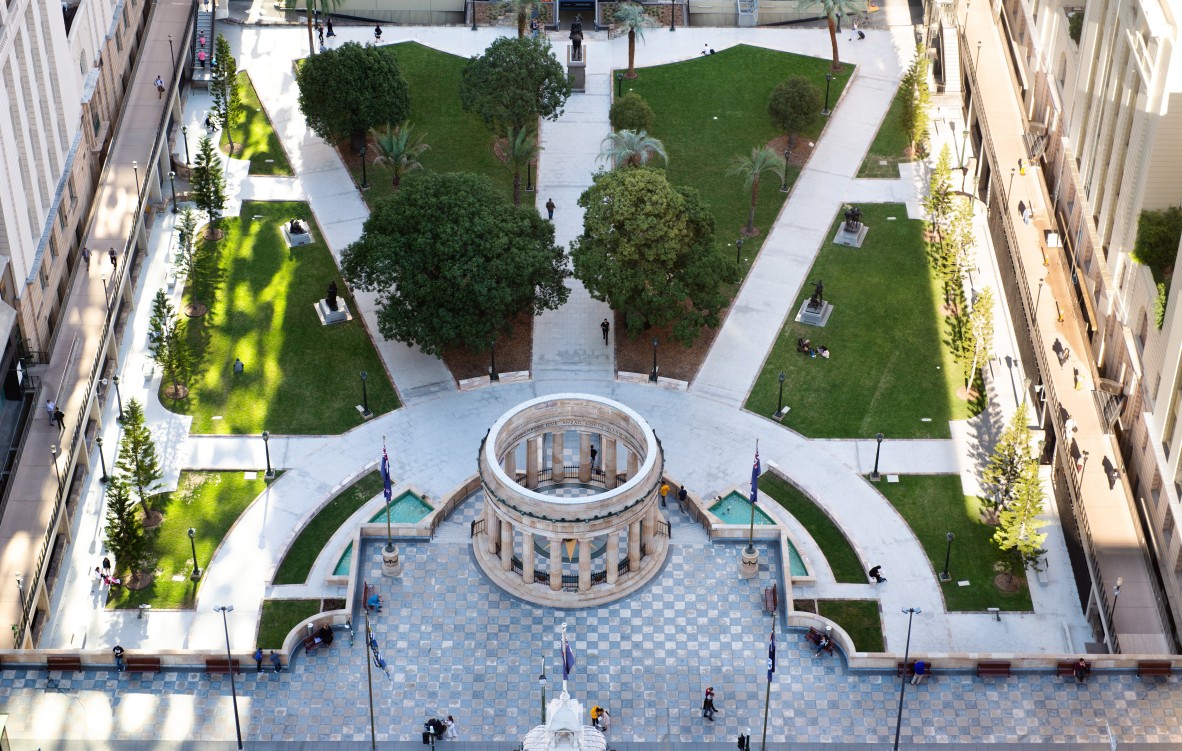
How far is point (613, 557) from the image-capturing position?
106 m

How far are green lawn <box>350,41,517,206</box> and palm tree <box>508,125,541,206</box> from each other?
1092 millimetres

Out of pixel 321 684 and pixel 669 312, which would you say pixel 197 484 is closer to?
pixel 321 684

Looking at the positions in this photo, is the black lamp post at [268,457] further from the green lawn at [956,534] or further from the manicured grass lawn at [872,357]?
the green lawn at [956,534]

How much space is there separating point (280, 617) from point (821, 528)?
3124 centimetres

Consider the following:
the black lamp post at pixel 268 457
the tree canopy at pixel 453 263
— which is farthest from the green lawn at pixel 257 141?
the black lamp post at pixel 268 457

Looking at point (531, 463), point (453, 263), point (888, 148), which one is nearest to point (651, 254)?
point (453, 263)

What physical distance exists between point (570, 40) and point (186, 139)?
3316cm

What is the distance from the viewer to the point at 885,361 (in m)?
127

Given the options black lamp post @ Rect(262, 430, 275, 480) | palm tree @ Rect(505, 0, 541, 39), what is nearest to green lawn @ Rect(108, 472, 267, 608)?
black lamp post @ Rect(262, 430, 275, 480)

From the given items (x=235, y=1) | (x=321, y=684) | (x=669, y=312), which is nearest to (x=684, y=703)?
(x=321, y=684)

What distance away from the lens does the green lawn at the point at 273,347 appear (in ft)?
400

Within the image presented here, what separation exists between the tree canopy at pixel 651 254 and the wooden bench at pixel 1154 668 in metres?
36.3

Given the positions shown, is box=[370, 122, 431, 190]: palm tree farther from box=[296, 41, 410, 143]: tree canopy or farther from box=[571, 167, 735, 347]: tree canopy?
box=[571, 167, 735, 347]: tree canopy

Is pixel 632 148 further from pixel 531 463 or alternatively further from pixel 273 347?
pixel 531 463
